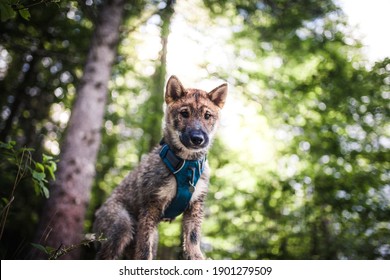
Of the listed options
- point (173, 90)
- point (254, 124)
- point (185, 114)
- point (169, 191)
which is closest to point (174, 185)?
point (169, 191)

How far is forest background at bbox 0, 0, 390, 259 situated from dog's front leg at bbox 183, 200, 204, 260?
2.75m

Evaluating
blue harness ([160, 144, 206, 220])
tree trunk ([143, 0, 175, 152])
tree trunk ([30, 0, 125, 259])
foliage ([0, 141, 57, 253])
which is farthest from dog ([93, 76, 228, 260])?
tree trunk ([143, 0, 175, 152])

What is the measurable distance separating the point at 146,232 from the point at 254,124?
6175mm

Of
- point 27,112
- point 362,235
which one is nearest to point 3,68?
point 27,112

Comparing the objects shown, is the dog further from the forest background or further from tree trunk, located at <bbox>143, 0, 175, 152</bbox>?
tree trunk, located at <bbox>143, 0, 175, 152</bbox>

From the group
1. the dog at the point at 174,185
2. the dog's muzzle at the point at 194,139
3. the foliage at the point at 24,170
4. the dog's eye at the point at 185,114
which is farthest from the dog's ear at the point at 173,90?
the foliage at the point at 24,170

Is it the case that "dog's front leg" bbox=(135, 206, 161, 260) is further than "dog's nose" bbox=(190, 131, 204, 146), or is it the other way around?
"dog's front leg" bbox=(135, 206, 161, 260)

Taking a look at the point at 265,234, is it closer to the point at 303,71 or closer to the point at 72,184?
the point at 303,71

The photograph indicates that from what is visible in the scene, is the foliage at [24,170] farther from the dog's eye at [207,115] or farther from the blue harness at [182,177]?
the dog's eye at [207,115]

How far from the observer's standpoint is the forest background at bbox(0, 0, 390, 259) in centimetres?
588

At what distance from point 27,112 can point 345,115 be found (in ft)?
32.2

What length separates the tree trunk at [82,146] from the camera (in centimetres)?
542

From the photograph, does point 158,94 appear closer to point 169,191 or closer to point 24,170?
point 169,191
